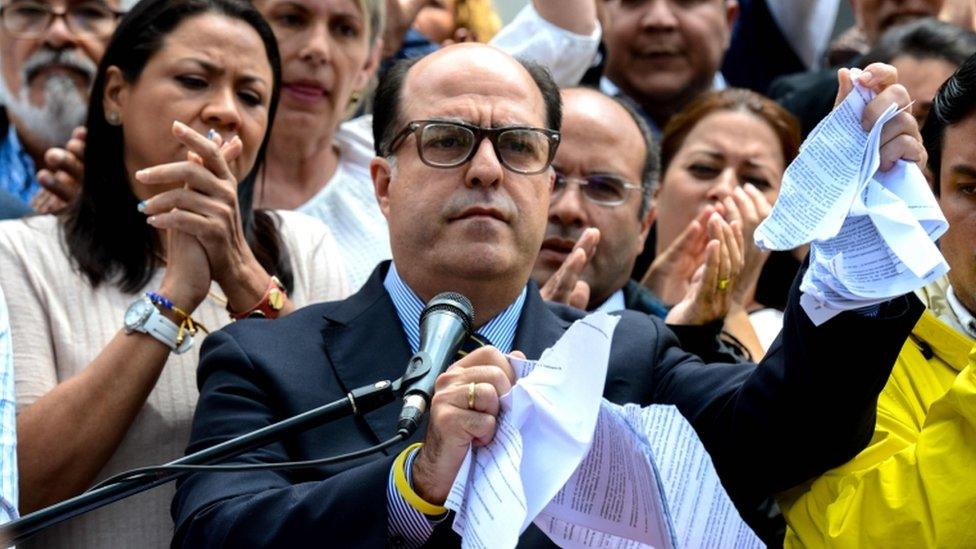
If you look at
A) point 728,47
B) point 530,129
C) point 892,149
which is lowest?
point 728,47

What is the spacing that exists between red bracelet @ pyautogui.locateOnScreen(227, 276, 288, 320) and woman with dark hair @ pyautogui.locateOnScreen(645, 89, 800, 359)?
1.55 metres

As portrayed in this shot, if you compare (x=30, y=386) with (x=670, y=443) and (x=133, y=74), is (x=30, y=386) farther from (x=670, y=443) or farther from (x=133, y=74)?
(x=670, y=443)

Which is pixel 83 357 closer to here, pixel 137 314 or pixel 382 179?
pixel 137 314

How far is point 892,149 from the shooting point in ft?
10.1

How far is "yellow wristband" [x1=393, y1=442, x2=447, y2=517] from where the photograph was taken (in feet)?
10.3

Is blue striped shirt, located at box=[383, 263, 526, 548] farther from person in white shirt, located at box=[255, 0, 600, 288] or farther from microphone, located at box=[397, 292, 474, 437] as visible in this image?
person in white shirt, located at box=[255, 0, 600, 288]

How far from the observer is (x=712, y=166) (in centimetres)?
573

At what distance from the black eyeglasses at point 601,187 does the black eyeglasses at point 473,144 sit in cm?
127

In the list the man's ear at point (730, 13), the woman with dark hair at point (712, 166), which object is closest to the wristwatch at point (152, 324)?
the woman with dark hair at point (712, 166)

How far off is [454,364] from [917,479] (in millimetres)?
868

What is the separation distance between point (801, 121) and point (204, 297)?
2921 mm

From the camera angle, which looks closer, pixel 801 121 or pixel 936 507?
pixel 936 507

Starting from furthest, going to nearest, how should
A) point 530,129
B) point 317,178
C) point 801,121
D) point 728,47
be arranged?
point 728,47 < point 801,121 < point 317,178 < point 530,129

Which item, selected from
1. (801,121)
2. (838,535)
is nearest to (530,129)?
(838,535)
